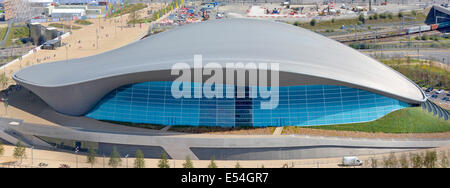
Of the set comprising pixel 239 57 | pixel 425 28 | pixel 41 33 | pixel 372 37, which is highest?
pixel 425 28

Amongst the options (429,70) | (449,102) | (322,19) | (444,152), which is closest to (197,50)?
(444,152)

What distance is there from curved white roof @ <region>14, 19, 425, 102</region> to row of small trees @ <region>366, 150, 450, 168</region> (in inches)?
192

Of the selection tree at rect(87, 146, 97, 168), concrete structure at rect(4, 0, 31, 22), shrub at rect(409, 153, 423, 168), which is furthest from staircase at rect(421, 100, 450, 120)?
concrete structure at rect(4, 0, 31, 22)

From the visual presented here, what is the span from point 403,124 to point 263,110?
9105mm

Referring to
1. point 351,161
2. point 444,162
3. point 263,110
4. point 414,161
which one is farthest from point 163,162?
point 444,162

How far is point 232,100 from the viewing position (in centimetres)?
3584

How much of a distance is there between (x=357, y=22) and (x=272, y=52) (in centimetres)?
5926

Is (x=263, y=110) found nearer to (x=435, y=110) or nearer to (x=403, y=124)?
(x=403, y=124)

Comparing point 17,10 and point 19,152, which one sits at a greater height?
point 17,10

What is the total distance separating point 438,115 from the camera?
38.8 meters

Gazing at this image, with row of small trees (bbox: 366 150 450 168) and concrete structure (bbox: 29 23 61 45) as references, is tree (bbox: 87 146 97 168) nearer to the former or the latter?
row of small trees (bbox: 366 150 450 168)

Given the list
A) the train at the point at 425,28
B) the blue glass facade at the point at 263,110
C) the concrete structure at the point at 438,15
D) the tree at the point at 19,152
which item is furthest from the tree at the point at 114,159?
the concrete structure at the point at 438,15

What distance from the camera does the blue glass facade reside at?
35.8m

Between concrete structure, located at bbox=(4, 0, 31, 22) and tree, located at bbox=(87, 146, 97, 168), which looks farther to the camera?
concrete structure, located at bbox=(4, 0, 31, 22)
